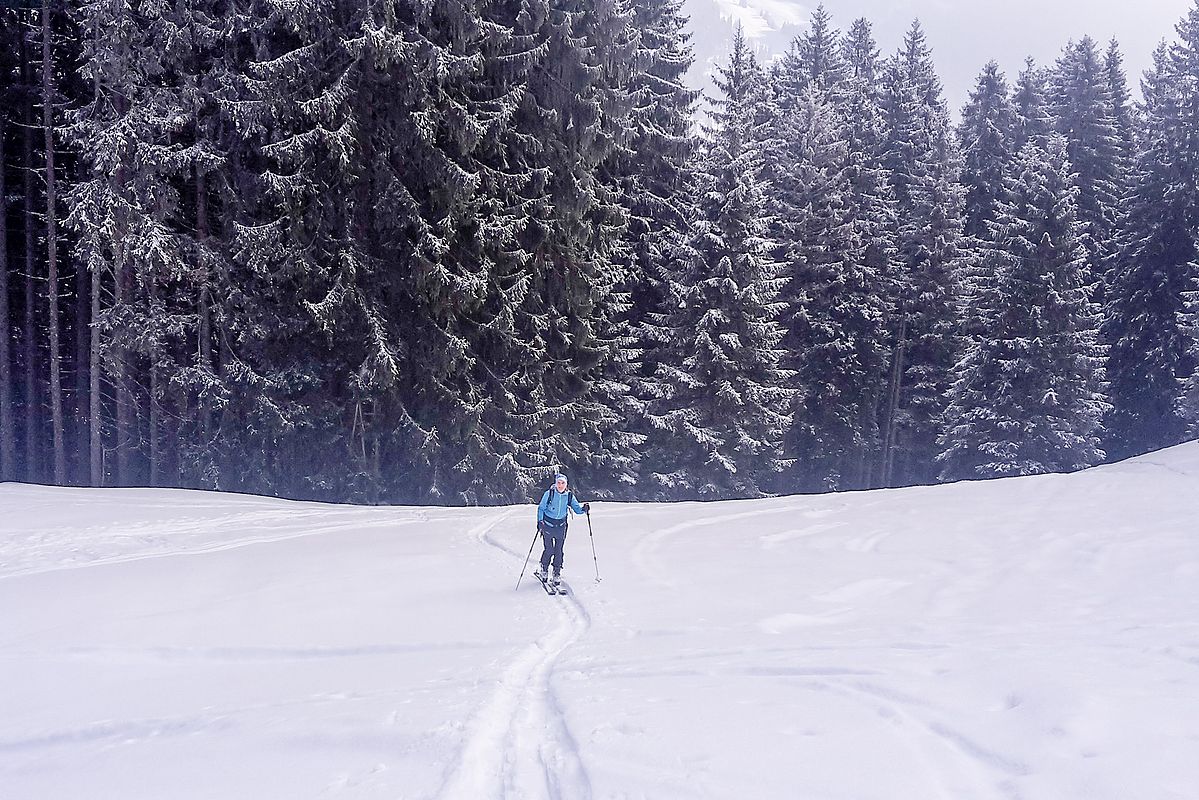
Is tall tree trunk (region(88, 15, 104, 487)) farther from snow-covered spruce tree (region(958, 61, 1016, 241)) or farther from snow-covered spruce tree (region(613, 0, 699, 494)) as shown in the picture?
snow-covered spruce tree (region(958, 61, 1016, 241))

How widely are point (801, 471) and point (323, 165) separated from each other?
23835 millimetres

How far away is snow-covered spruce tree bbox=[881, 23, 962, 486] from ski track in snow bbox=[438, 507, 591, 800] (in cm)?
2871

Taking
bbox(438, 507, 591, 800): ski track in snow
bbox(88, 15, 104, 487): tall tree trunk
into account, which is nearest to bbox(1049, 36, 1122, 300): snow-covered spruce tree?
bbox(438, 507, 591, 800): ski track in snow

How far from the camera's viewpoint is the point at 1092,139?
36.2 m

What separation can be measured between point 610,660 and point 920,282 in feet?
98.9

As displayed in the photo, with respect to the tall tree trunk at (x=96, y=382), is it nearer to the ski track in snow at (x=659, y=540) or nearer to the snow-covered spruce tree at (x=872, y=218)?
the ski track in snow at (x=659, y=540)

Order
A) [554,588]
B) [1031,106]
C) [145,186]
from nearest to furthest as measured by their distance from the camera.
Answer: [554,588] < [145,186] < [1031,106]

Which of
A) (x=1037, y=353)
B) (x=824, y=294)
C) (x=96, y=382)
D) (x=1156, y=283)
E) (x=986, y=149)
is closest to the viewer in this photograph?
(x=96, y=382)

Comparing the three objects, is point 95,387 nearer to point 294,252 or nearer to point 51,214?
point 51,214

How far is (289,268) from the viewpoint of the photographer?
686 inches

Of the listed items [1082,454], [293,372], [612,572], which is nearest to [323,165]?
[293,372]

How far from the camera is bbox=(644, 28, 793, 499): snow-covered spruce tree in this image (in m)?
24.8

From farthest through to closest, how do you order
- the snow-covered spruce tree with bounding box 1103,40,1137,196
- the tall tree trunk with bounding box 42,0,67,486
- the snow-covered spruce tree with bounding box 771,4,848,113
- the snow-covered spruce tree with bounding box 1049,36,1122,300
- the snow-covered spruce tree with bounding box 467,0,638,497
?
the snow-covered spruce tree with bounding box 771,4,848,113 → the snow-covered spruce tree with bounding box 1103,40,1137,196 → the snow-covered spruce tree with bounding box 1049,36,1122,300 → the snow-covered spruce tree with bounding box 467,0,638,497 → the tall tree trunk with bounding box 42,0,67,486

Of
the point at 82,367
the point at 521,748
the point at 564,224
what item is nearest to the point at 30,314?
the point at 82,367
